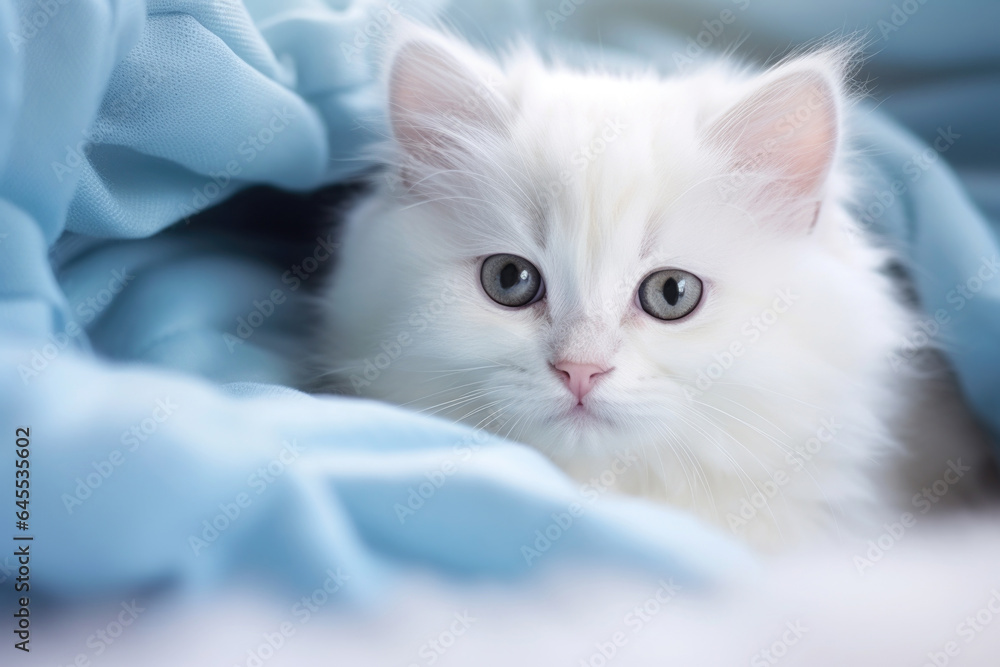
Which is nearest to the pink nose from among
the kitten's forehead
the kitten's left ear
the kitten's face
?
the kitten's face

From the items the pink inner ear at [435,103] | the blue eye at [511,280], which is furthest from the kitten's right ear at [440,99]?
the blue eye at [511,280]

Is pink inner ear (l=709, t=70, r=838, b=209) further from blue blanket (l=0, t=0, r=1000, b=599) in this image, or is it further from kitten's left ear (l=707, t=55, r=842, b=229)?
blue blanket (l=0, t=0, r=1000, b=599)

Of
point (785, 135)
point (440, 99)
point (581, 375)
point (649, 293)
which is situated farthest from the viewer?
point (440, 99)

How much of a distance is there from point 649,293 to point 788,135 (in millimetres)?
402

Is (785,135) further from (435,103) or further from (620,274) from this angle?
(435,103)

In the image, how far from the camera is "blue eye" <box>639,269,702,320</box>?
1274 mm

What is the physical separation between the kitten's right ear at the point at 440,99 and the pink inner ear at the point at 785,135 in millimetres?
414

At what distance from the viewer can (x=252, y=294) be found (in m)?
1.53

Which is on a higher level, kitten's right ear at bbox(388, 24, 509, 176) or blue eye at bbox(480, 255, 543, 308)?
kitten's right ear at bbox(388, 24, 509, 176)

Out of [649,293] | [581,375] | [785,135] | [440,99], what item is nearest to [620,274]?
[649,293]

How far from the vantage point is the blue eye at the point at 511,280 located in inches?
51.6

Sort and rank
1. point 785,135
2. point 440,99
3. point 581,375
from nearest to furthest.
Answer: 1. point 581,375
2. point 785,135
3. point 440,99

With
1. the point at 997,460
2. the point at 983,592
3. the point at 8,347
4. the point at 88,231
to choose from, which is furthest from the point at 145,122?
the point at 997,460

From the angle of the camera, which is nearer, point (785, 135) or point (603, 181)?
point (603, 181)
